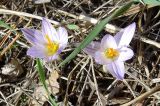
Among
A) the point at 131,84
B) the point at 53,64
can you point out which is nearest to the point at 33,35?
the point at 53,64

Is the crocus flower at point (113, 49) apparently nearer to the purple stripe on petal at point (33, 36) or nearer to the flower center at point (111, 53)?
the flower center at point (111, 53)

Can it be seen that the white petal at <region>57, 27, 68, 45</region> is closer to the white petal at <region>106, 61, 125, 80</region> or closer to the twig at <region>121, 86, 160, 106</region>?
the white petal at <region>106, 61, 125, 80</region>

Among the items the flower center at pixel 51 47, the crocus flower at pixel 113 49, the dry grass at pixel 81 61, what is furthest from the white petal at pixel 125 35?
the flower center at pixel 51 47

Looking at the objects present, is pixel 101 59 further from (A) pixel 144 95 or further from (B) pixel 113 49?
(A) pixel 144 95

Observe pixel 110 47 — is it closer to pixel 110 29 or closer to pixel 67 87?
pixel 110 29

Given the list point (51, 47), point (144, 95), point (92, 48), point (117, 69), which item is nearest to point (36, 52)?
point (51, 47)

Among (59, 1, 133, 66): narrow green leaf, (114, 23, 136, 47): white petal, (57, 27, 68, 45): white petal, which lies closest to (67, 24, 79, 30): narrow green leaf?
(57, 27, 68, 45): white petal
